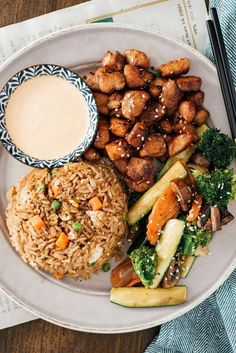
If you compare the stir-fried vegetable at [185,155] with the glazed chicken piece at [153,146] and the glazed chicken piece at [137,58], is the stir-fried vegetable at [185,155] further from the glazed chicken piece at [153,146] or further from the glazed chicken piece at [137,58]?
the glazed chicken piece at [137,58]

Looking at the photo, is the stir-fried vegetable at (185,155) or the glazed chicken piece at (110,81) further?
the stir-fried vegetable at (185,155)

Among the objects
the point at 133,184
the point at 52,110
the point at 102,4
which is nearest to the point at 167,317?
the point at 133,184

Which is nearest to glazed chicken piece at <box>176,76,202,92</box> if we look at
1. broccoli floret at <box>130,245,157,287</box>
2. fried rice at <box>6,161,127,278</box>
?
fried rice at <box>6,161,127,278</box>

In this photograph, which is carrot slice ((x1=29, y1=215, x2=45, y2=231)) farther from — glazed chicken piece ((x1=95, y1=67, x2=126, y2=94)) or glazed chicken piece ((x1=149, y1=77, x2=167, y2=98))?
glazed chicken piece ((x1=149, y1=77, x2=167, y2=98))

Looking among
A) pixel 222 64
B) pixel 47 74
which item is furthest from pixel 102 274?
pixel 222 64

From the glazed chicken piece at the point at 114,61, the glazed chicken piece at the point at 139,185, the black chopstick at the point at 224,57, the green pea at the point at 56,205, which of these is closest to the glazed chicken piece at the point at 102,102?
the glazed chicken piece at the point at 114,61
